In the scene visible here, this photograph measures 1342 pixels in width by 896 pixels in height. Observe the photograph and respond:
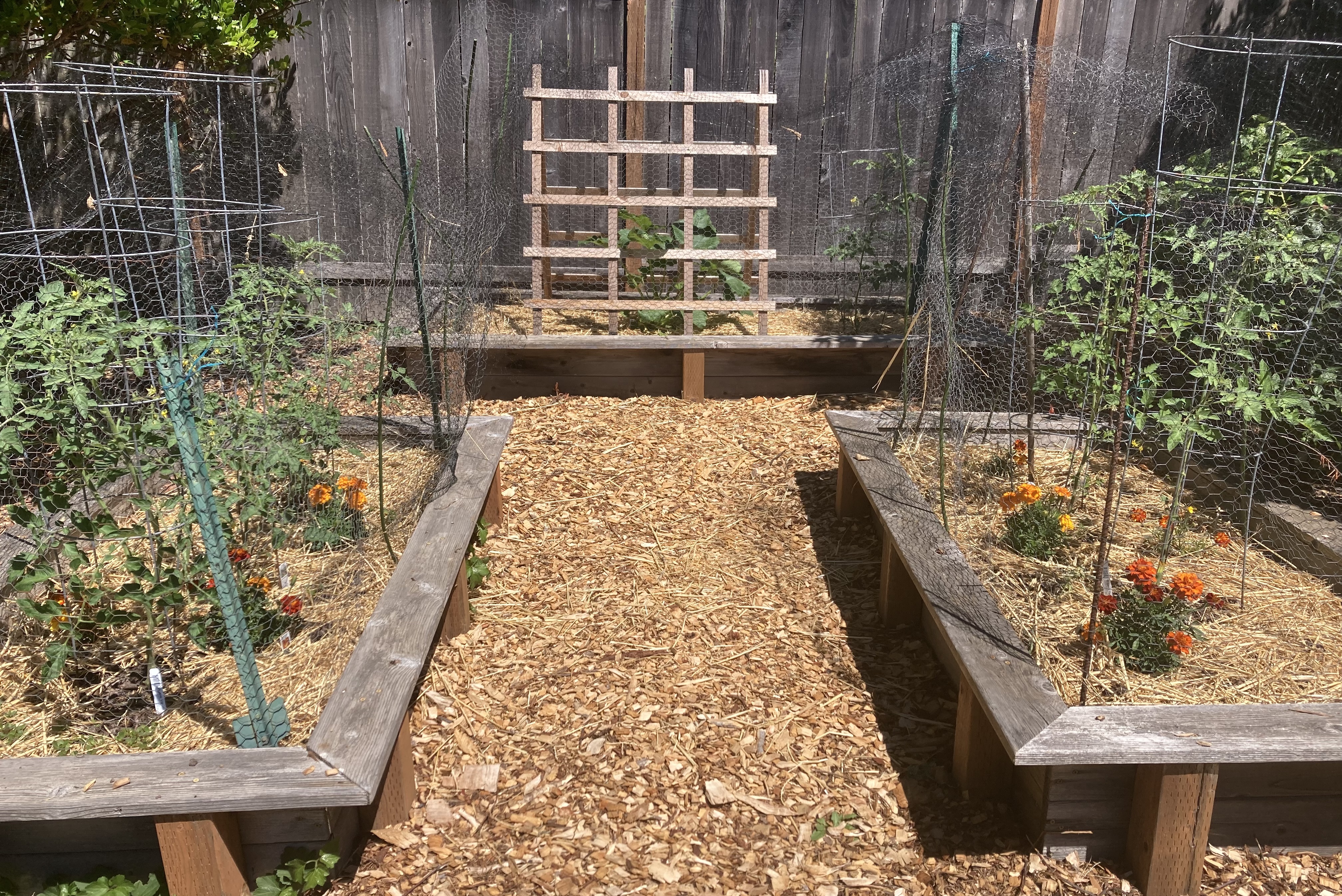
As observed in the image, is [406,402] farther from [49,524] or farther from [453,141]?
[49,524]

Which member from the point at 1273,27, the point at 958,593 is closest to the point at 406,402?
the point at 958,593

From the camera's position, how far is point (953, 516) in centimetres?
341

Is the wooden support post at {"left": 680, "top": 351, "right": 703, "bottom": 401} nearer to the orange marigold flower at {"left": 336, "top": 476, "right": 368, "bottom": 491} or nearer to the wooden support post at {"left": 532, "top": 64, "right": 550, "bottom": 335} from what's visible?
the wooden support post at {"left": 532, "top": 64, "right": 550, "bottom": 335}

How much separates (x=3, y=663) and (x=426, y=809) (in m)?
1.09

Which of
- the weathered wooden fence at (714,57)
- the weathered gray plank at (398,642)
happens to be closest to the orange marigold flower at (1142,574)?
the weathered gray plank at (398,642)

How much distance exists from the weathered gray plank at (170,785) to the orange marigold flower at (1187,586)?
A: 1.94 metres

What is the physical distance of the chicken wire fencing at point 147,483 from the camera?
2.20 m

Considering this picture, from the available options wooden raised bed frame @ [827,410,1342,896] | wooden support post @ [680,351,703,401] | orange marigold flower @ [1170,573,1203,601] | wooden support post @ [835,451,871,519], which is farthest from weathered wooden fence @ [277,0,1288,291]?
wooden raised bed frame @ [827,410,1342,896]

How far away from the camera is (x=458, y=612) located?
316 centimetres

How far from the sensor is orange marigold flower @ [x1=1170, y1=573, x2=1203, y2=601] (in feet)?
8.24

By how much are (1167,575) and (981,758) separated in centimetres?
100

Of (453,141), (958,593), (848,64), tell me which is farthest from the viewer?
(848,64)

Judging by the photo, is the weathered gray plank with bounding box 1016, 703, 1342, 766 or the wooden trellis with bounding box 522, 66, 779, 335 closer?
the weathered gray plank with bounding box 1016, 703, 1342, 766

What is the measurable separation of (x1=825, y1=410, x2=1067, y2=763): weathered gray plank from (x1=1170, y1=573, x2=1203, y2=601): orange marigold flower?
410 mm
